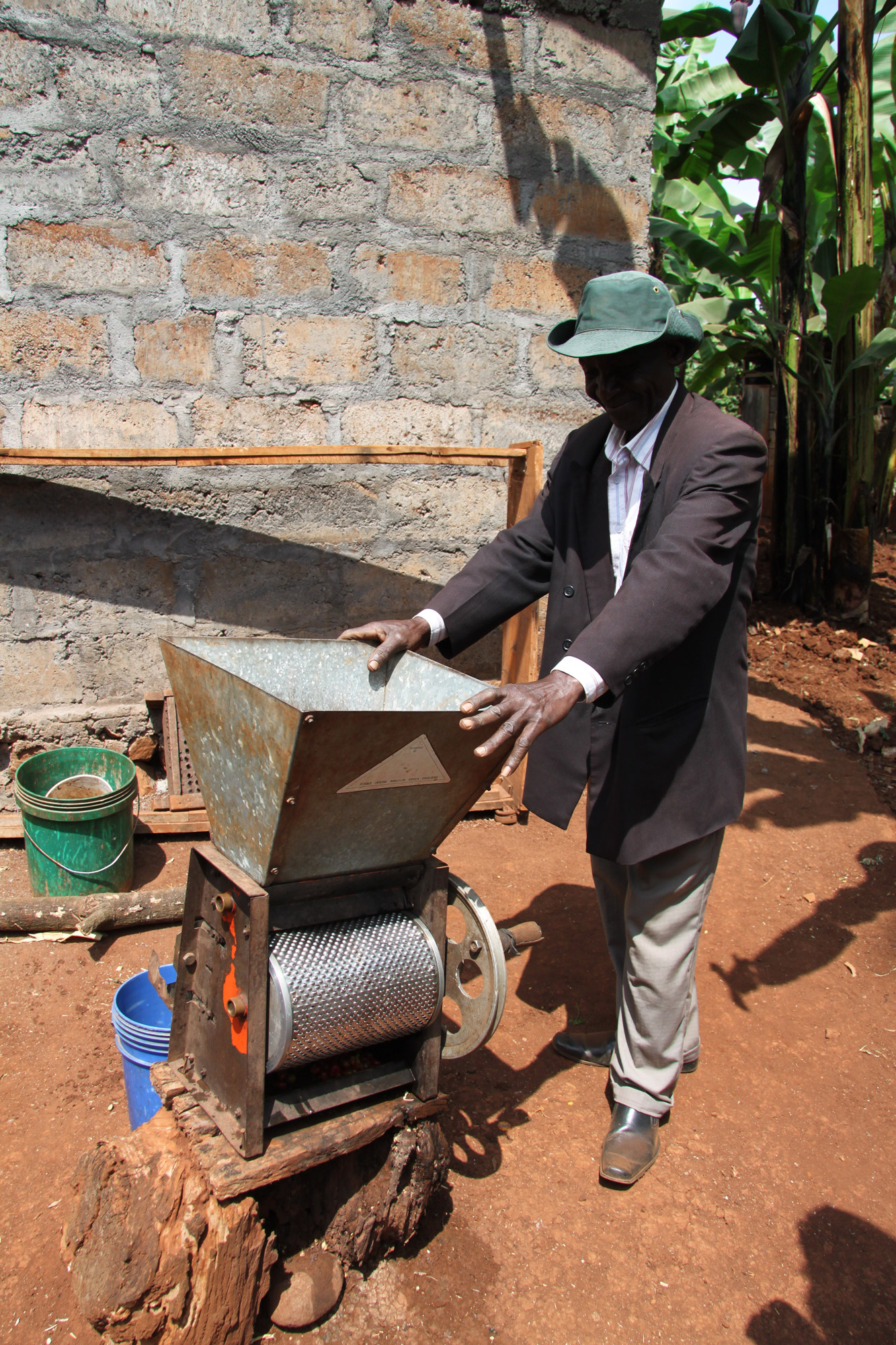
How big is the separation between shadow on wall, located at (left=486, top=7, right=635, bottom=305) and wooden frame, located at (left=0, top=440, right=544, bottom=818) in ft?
3.48

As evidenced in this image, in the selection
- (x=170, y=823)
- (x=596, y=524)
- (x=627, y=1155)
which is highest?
(x=596, y=524)

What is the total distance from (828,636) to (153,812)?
19.4 feet

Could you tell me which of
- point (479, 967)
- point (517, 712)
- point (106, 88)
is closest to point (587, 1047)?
point (479, 967)

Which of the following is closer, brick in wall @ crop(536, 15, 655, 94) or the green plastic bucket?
the green plastic bucket

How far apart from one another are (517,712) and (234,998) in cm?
88

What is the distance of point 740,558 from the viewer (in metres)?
2.40

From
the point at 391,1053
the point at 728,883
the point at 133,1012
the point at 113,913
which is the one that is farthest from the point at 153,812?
the point at 728,883

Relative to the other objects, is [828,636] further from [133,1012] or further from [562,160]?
[133,1012]

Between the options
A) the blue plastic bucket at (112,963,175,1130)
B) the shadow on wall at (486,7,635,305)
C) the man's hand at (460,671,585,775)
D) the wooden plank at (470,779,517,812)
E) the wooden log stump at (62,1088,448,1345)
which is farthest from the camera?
the wooden plank at (470,779,517,812)

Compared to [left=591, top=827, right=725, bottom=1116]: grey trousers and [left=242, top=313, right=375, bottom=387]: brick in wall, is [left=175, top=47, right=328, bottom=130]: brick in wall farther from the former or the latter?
[left=591, top=827, right=725, bottom=1116]: grey trousers

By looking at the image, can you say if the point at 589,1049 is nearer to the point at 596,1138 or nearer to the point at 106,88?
the point at 596,1138

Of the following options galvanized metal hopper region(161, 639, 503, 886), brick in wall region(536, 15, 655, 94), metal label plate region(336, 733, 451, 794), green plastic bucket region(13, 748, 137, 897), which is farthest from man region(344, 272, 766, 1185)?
brick in wall region(536, 15, 655, 94)

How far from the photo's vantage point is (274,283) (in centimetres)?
424

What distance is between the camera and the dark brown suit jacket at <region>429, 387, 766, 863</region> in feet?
6.77
